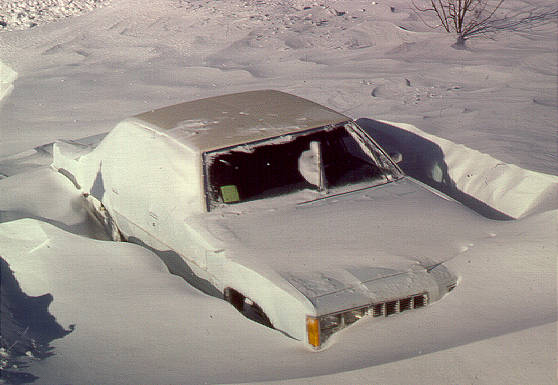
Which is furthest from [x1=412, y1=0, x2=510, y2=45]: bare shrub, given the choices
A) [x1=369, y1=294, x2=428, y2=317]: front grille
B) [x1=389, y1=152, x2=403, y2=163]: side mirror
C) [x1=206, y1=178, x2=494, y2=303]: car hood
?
[x1=369, y1=294, x2=428, y2=317]: front grille

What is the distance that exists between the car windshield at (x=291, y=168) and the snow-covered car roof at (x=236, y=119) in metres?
0.09

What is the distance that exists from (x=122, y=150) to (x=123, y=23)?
1059cm

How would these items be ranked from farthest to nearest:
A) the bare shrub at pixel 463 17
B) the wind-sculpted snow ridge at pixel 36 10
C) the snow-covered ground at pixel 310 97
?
the wind-sculpted snow ridge at pixel 36 10 → the bare shrub at pixel 463 17 → the snow-covered ground at pixel 310 97

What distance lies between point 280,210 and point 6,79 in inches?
377

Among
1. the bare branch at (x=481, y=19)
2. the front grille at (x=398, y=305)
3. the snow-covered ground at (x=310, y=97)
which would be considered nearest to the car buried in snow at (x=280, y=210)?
the front grille at (x=398, y=305)

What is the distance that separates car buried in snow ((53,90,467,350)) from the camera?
381cm

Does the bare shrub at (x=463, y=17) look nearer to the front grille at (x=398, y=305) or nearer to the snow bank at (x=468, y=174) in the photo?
the snow bank at (x=468, y=174)

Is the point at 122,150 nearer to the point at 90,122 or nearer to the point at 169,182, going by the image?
the point at 169,182

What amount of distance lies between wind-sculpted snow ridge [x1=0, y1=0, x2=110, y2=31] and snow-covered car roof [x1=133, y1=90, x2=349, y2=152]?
12.4 metres

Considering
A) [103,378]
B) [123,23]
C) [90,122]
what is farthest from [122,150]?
[123,23]

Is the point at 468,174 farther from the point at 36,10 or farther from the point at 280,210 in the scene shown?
the point at 36,10

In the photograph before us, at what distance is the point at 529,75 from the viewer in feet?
32.3

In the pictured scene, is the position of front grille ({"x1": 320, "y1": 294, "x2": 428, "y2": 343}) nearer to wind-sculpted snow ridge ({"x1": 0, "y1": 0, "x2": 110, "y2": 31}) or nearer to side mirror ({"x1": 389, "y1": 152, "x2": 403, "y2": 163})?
side mirror ({"x1": 389, "y1": 152, "x2": 403, "y2": 163})

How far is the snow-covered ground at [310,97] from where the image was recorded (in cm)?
342
